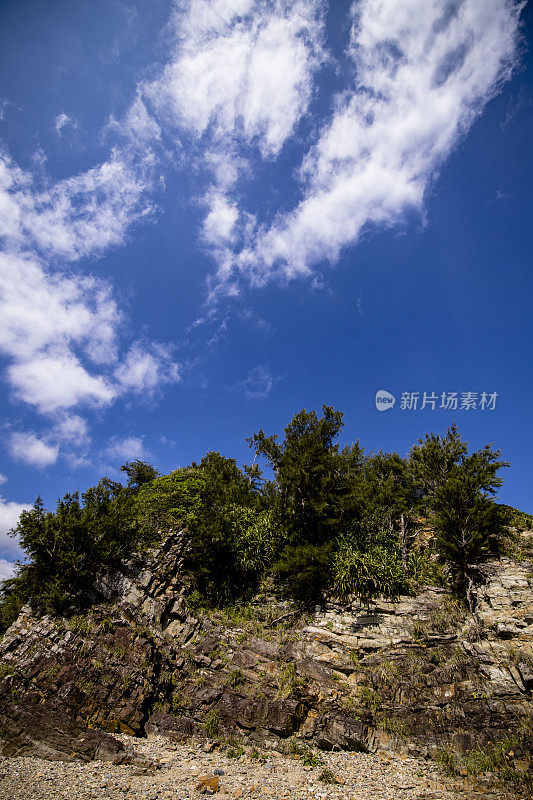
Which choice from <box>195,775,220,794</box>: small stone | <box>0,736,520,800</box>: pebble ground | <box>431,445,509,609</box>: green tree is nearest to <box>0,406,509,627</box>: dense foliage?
<box>431,445,509,609</box>: green tree

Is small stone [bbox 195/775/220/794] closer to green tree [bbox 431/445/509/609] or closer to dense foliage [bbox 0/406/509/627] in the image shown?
dense foliage [bbox 0/406/509/627]

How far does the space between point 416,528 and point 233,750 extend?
54.5 ft

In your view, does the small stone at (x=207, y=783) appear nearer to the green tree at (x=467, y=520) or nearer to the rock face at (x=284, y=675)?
the rock face at (x=284, y=675)

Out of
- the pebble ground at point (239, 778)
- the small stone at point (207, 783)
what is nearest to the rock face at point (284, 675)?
the pebble ground at point (239, 778)

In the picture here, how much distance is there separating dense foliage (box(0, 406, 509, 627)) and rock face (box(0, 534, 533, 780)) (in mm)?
1266

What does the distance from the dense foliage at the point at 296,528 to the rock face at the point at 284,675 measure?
1266 mm

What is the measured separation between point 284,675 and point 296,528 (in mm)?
7357

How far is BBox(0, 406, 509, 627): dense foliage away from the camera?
54.2ft

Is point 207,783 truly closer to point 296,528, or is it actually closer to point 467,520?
point 296,528

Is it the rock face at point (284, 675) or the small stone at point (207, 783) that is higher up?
the rock face at point (284, 675)

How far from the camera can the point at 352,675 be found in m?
13.8

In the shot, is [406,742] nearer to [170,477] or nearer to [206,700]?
[206,700]

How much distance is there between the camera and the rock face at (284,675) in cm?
1166

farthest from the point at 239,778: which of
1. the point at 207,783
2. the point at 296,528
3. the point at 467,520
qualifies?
the point at 467,520
